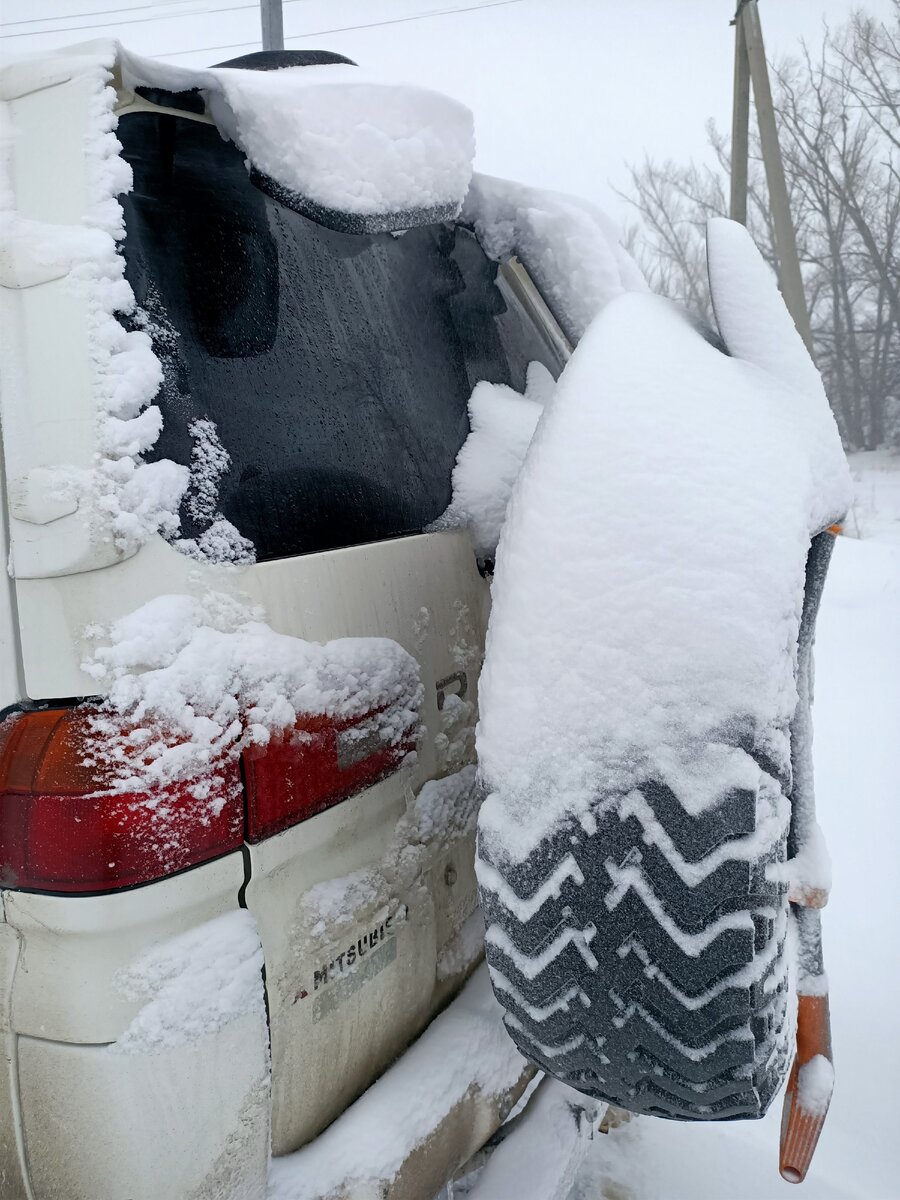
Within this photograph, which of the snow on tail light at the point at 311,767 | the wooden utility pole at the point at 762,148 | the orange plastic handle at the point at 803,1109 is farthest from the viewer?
the wooden utility pole at the point at 762,148

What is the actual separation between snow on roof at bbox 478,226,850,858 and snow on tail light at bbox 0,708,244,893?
433 mm

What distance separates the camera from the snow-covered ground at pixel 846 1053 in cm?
228

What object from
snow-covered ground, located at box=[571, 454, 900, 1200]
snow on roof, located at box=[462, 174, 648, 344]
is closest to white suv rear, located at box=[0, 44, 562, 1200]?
snow on roof, located at box=[462, 174, 648, 344]

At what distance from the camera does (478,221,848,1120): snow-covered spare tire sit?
120 centimetres

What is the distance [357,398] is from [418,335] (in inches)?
11.2

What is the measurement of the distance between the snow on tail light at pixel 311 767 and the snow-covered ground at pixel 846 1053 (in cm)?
151

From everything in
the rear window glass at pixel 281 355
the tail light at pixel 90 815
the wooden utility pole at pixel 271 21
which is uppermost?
the wooden utility pole at pixel 271 21

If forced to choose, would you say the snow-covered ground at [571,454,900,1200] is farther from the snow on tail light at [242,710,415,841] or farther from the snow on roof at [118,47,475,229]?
the snow on roof at [118,47,475,229]

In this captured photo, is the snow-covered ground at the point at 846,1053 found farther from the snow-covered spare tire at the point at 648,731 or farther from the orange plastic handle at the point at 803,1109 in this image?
the snow-covered spare tire at the point at 648,731

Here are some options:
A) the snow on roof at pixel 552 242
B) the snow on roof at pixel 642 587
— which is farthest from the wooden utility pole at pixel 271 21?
the snow on roof at pixel 642 587

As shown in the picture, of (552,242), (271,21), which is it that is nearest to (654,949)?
(552,242)

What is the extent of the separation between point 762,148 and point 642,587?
1132 centimetres

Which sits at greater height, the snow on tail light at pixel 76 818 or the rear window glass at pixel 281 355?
the rear window glass at pixel 281 355

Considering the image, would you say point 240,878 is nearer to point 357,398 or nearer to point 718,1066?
point 718,1066
